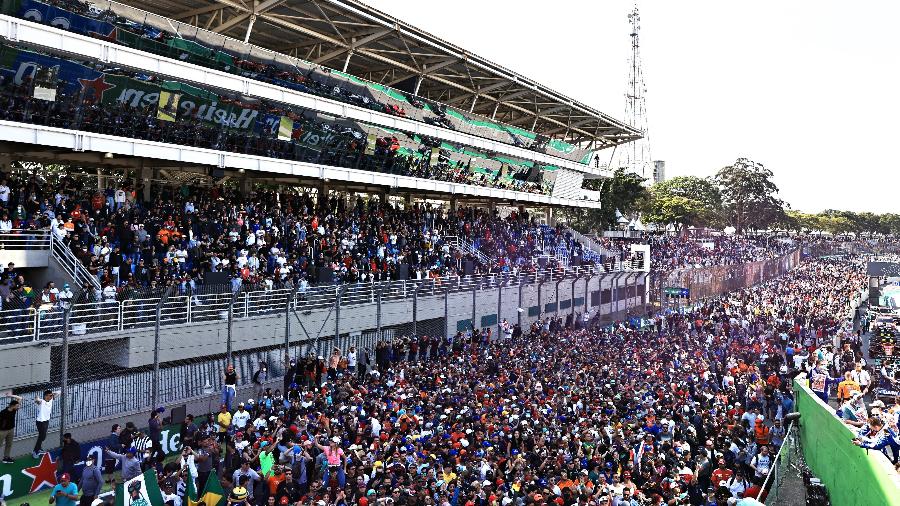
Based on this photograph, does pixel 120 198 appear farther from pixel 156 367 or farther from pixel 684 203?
pixel 684 203

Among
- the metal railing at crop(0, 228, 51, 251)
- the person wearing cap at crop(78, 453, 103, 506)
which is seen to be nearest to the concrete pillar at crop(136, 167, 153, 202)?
the metal railing at crop(0, 228, 51, 251)

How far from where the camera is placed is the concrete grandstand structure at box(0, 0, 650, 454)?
14469 mm

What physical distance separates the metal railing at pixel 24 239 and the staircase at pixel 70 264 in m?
0.23

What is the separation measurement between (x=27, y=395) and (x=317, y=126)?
16.7m

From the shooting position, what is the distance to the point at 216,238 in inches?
A: 784

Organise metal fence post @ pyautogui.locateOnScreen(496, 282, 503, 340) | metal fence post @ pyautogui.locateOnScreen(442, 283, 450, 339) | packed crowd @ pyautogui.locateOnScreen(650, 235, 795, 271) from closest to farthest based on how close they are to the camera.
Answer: metal fence post @ pyautogui.locateOnScreen(442, 283, 450, 339), metal fence post @ pyautogui.locateOnScreen(496, 282, 503, 340), packed crowd @ pyautogui.locateOnScreen(650, 235, 795, 271)

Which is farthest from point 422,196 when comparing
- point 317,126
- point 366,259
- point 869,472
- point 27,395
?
point 869,472

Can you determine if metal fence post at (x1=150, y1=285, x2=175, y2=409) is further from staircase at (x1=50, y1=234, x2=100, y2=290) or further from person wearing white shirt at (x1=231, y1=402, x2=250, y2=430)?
staircase at (x1=50, y1=234, x2=100, y2=290)

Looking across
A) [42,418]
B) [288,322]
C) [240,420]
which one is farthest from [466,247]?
[42,418]

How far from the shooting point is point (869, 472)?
9961 millimetres

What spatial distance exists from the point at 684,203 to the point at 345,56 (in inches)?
2571

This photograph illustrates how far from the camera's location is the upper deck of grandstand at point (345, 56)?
20625 millimetres

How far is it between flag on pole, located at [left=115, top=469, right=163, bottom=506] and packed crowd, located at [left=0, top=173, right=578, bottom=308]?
642 cm

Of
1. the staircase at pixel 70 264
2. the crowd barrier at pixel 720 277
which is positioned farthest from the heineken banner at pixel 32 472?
the crowd barrier at pixel 720 277
